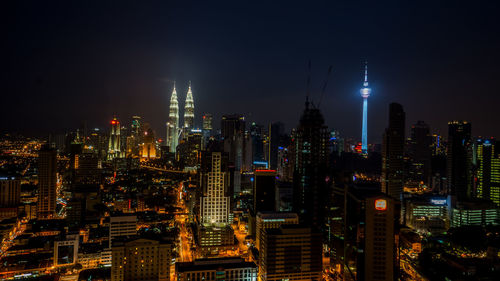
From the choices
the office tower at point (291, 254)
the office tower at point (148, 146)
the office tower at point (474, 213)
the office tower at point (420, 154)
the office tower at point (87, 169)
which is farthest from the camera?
the office tower at point (148, 146)

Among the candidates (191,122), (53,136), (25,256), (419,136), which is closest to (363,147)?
(419,136)

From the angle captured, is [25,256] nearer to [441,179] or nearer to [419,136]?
[441,179]

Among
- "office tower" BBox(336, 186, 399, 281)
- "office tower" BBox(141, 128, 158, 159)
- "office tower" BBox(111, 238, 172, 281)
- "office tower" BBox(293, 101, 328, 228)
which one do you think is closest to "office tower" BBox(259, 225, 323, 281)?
"office tower" BBox(336, 186, 399, 281)

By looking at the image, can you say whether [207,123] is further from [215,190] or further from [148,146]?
[215,190]

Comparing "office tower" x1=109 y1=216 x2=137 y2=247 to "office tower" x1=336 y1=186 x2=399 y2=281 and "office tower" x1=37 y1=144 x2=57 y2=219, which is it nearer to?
"office tower" x1=37 y1=144 x2=57 y2=219

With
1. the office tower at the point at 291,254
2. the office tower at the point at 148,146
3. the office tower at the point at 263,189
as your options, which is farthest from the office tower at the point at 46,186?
the office tower at the point at 148,146

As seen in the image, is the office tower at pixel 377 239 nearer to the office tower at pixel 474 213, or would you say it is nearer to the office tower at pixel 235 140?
the office tower at pixel 474 213
